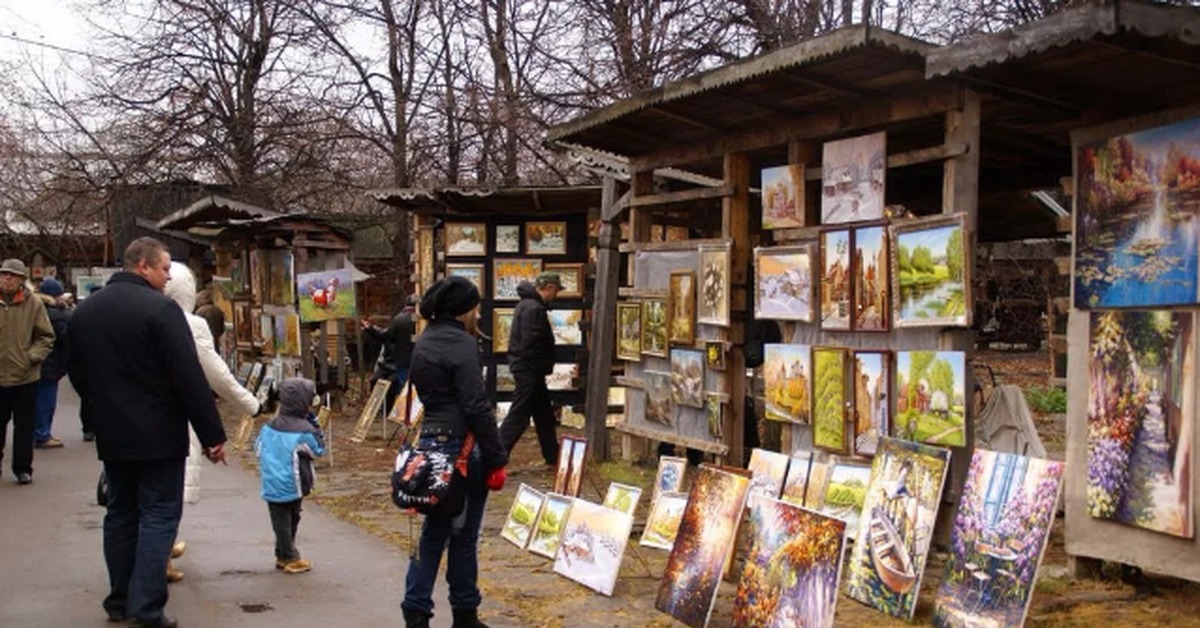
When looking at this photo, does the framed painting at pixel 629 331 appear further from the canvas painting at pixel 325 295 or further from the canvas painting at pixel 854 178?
the canvas painting at pixel 325 295

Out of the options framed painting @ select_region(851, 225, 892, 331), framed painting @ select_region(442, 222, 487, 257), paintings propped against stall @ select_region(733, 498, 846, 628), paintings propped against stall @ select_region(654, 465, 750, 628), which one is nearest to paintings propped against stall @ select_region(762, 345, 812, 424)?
framed painting @ select_region(851, 225, 892, 331)

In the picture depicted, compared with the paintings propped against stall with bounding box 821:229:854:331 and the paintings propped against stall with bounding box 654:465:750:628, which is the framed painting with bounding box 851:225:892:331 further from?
the paintings propped against stall with bounding box 654:465:750:628

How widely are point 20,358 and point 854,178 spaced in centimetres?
775

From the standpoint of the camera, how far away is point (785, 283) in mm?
9008

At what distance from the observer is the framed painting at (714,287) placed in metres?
10.1

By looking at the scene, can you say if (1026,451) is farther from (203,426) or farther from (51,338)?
(51,338)

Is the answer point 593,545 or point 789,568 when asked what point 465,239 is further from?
point 789,568

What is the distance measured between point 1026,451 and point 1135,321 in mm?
1720

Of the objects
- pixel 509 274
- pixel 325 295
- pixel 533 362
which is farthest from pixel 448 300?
pixel 325 295

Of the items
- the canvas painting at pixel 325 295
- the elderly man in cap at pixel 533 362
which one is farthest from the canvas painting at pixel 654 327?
the canvas painting at pixel 325 295

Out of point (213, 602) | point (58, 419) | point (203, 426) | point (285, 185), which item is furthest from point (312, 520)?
point (285, 185)

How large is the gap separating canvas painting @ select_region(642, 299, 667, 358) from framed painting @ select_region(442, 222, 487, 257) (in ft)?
17.4

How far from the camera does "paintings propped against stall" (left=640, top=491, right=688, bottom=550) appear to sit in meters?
8.25

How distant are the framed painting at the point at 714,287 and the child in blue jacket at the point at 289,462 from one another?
138 inches
